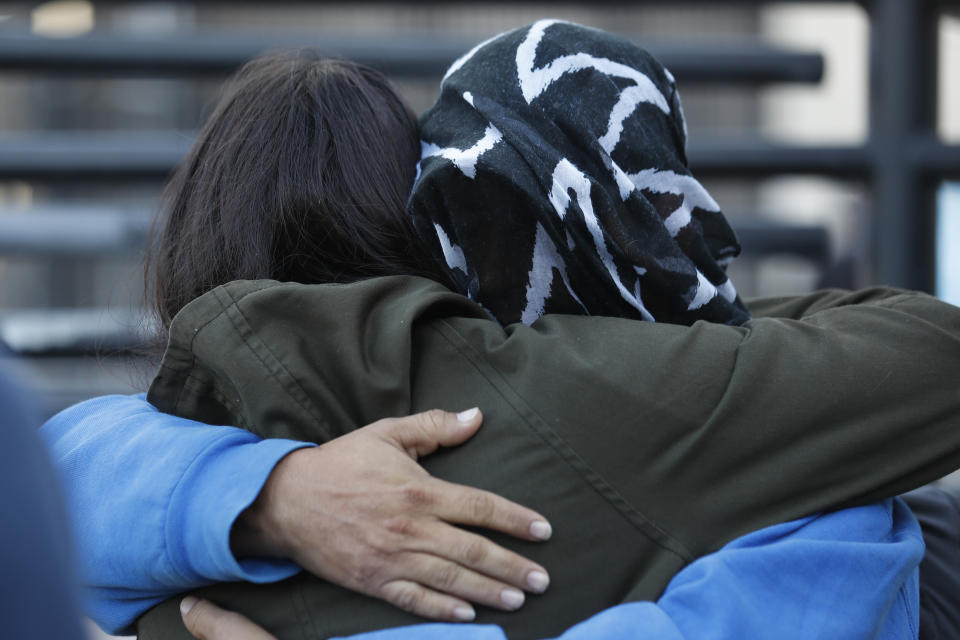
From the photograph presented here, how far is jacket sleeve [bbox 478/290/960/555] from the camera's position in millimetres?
1111

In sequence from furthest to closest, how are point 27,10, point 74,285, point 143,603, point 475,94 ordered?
point 74,285 < point 27,10 < point 475,94 < point 143,603

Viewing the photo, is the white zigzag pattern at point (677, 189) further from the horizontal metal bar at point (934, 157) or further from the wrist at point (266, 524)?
the horizontal metal bar at point (934, 157)

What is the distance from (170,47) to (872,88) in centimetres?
179

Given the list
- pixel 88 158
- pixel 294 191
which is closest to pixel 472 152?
pixel 294 191

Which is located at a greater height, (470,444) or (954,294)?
(470,444)

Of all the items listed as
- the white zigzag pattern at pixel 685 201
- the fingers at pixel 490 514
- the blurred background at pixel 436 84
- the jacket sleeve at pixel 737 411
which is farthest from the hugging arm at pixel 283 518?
the blurred background at pixel 436 84

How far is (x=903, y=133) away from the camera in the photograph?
7.86 feet

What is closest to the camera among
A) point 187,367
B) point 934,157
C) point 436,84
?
point 187,367

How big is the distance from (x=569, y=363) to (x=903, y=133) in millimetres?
1656

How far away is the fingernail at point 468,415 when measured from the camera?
3.67 ft

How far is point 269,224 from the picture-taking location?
1.31 metres

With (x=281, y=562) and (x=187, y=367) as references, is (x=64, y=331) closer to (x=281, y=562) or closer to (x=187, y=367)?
(x=187, y=367)

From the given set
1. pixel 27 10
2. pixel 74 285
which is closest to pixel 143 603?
pixel 27 10

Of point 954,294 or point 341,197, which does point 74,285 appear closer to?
point 341,197
